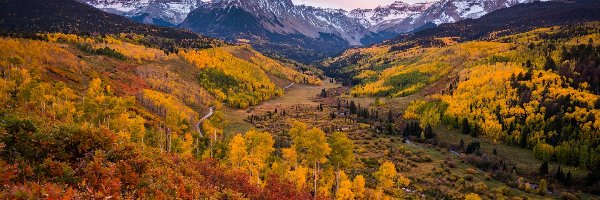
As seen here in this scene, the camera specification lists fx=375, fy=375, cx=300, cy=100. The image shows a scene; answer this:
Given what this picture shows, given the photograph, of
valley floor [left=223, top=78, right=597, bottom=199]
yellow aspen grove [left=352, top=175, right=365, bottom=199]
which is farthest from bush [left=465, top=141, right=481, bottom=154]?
yellow aspen grove [left=352, top=175, right=365, bottom=199]

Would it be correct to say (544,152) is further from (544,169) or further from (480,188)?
(480,188)

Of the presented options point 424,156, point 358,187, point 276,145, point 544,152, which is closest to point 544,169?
point 544,152

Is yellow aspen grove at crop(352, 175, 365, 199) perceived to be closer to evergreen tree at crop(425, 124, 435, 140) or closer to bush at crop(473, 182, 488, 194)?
bush at crop(473, 182, 488, 194)

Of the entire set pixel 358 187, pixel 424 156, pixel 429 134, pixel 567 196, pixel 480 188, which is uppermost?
pixel 358 187

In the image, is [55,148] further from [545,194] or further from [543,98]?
[543,98]

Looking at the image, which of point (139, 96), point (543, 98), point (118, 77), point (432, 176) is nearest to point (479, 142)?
point (543, 98)

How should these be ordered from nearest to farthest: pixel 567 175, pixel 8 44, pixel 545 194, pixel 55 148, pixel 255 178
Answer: pixel 55 148 < pixel 255 178 < pixel 545 194 < pixel 567 175 < pixel 8 44

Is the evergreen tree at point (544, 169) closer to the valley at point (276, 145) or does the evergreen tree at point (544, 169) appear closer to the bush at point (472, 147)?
the valley at point (276, 145)

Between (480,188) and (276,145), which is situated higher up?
(276,145)

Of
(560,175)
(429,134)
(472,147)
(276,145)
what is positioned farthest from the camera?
(429,134)

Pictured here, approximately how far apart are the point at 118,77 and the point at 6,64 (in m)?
56.8

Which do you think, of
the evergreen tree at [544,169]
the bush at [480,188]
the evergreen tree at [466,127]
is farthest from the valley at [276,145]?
the evergreen tree at [544,169]

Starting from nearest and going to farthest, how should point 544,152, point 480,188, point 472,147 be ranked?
1. point 480,188
2. point 544,152
3. point 472,147

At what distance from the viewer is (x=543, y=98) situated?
166500 millimetres
